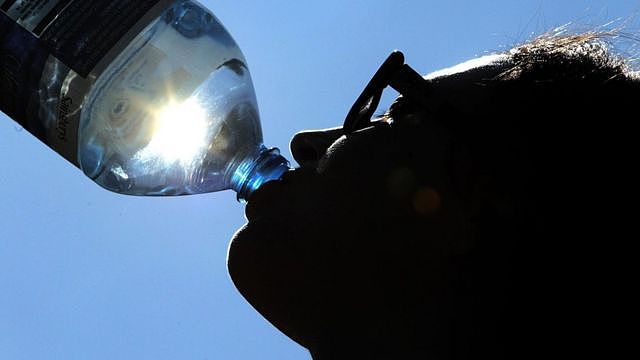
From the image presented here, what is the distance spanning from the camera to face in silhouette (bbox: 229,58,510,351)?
3.90 feet

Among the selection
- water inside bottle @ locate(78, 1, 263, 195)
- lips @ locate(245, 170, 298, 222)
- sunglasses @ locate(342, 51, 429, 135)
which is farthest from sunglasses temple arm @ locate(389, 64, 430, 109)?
water inside bottle @ locate(78, 1, 263, 195)

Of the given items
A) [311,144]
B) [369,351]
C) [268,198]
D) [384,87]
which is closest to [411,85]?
[384,87]

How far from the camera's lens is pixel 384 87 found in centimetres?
141

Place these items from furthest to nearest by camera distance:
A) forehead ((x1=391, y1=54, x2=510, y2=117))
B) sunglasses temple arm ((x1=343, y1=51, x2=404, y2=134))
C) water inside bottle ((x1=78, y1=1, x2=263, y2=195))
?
water inside bottle ((x1=78, y1=1, x2=263, y2=195)), sunglasses temple arm ((x1=343, y1=51, x2=404, y2=134)), forehead ((x1=391, y1=54, x2=510, y2=117))

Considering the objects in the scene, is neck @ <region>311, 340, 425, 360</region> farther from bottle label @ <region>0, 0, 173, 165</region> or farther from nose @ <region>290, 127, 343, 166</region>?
bottle label @ <region>0, 0, 173, 165</region>

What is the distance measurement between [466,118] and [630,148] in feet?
0.95

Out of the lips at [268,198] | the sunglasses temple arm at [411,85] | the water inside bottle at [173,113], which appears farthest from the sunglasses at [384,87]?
the water inside bottle at [173,113]

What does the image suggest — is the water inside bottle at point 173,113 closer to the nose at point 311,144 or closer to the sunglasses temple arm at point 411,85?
the nose at point 311,144

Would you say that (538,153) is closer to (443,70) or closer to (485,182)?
(485,182)

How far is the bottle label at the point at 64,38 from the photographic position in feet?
4.27

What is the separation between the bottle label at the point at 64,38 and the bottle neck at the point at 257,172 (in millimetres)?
399

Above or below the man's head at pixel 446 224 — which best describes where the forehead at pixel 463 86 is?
above

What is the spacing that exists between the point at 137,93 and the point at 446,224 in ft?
2.52

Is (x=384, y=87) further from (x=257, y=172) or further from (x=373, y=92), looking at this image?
(x=257, y=172)
